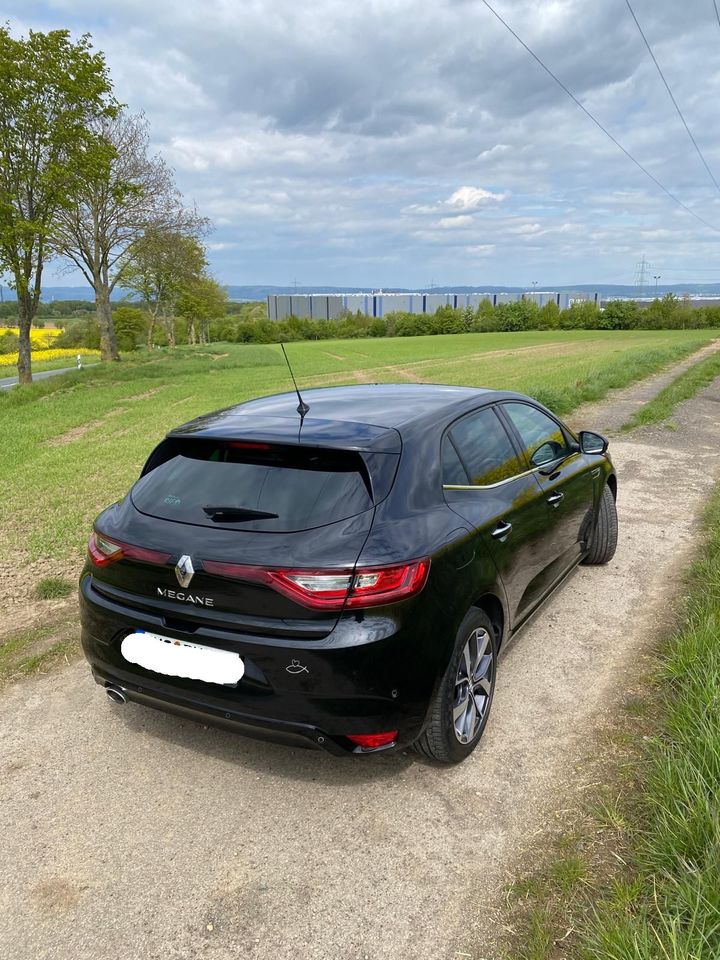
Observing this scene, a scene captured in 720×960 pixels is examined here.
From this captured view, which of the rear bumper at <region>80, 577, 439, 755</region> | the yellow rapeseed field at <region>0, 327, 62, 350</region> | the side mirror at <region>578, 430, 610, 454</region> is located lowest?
the rear bumper at <region>80, 577, 439, 755</region>

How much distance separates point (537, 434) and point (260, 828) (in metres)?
2.71

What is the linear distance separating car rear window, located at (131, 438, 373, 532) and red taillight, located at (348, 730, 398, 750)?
31.8 inches

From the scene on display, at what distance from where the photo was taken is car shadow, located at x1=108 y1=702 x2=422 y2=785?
9.59 feet

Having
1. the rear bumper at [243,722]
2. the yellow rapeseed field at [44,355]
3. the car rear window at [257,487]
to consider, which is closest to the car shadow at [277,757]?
the rear bumper at [243,722]

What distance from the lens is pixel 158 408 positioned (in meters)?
17.7

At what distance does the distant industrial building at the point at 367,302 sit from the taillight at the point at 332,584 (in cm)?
10290

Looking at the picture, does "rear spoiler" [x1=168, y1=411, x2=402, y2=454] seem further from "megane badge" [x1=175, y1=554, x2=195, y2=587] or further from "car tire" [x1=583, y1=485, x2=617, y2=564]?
"car tire" [x1=583, y1=485, x2=617, y2=564]

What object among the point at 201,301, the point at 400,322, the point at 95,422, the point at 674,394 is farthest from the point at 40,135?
the point at 400,322

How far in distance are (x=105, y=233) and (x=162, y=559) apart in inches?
1440

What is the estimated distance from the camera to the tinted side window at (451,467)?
121 inches

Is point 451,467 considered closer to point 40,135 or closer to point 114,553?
point 114,553

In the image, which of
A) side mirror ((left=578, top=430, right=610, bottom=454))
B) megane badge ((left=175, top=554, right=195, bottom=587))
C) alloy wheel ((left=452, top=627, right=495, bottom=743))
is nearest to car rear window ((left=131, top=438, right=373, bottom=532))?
megane badge ((left=175, top=554, right=195, bottom=587))

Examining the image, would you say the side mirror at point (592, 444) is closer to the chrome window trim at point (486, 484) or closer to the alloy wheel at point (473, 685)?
the chrome window trim at point (486, 484)

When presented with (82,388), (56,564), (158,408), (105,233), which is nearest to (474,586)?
(56,564)
